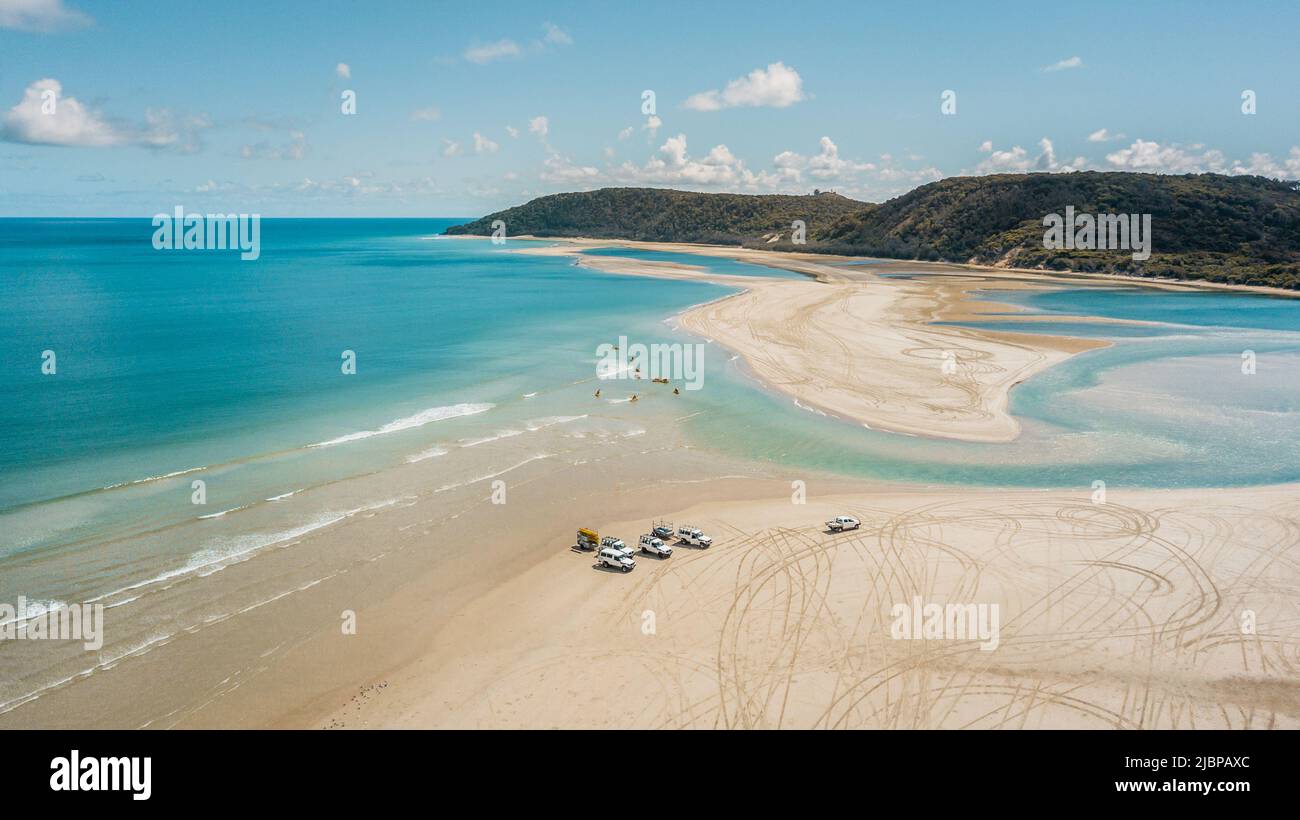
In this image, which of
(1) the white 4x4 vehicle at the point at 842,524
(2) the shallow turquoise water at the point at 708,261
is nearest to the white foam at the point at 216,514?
(1) the white 4x4 vehicle at the point at 842,524

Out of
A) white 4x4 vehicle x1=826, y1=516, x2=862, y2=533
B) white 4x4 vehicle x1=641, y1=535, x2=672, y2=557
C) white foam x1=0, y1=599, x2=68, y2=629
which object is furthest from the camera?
white 4x4 vehicle x1=826, y1=516, x2=862, y2=533

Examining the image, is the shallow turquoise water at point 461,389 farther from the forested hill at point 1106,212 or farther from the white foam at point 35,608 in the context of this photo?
the forested hill at point 1106,212

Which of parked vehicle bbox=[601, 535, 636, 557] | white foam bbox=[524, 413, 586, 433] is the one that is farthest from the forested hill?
parked vehicle bbox=[601, 535, 636, 557]

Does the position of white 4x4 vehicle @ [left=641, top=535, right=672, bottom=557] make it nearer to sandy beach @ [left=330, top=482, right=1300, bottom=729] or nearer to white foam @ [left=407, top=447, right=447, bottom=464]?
sandy beach @ [left=330, top=482, right=1300, bottom=729]

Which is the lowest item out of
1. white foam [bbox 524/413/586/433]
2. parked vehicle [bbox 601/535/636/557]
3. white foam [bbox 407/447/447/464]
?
parked vehicle [bbox 601/535/636/557]

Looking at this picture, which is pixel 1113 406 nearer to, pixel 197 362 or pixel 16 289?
pixel 197 362

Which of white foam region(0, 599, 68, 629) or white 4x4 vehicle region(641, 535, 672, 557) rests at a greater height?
white 4x4 vehicle region(641, 535, 672, 557)

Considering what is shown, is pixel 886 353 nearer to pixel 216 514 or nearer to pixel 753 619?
pixel 753 619

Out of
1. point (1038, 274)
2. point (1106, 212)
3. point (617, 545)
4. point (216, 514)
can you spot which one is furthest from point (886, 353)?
point (1106, 212)
